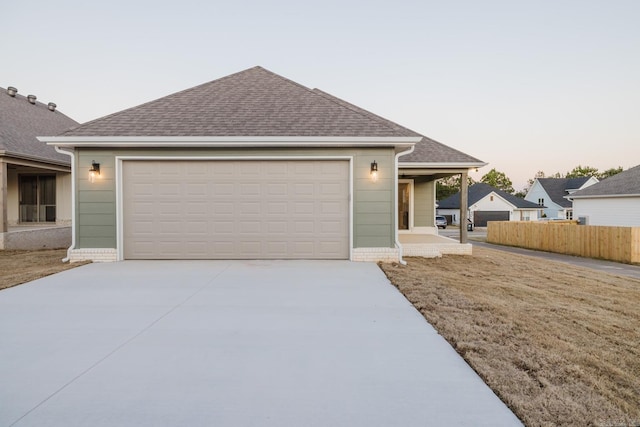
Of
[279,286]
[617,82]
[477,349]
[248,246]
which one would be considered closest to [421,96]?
[617,82]

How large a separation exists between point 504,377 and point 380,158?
5834mm

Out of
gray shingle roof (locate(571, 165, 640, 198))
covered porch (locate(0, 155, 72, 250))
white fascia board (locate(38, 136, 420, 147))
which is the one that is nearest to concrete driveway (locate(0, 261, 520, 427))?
white fascia board (locate(38, 136, 420, 147))

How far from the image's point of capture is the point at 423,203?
44.8 feet

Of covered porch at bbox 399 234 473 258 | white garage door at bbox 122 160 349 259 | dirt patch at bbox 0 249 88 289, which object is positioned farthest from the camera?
covered porch at bbox 399 234 473 258

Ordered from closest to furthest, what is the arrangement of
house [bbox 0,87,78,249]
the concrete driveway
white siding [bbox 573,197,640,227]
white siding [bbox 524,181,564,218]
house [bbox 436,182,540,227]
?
the concrete driveway < house [bbox 0,87,78,249] < white siding [bbox 573,197,640,227] < house [bbox 436,182,540,227] < white siding [bbox 524,181,564,218]

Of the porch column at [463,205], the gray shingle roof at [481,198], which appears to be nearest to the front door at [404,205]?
the porch column at [463,205]

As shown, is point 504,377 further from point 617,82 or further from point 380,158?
point 617,82

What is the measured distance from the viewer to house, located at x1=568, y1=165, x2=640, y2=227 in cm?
A: 1784

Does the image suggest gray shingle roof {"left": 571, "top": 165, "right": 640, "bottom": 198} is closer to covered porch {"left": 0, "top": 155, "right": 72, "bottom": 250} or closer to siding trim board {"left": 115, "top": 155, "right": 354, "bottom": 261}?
siding trim board {"left": 115, "top": 155, "right": 354, "bottom": 261}

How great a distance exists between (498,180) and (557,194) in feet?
111

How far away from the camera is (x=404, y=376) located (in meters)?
2.66

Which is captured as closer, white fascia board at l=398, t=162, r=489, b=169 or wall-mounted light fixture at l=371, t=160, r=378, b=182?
wall-mounted light fixture at l=371, t=160, r=378, b=182

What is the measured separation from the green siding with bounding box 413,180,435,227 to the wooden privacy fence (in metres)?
7.00

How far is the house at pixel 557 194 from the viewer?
39.5 m
